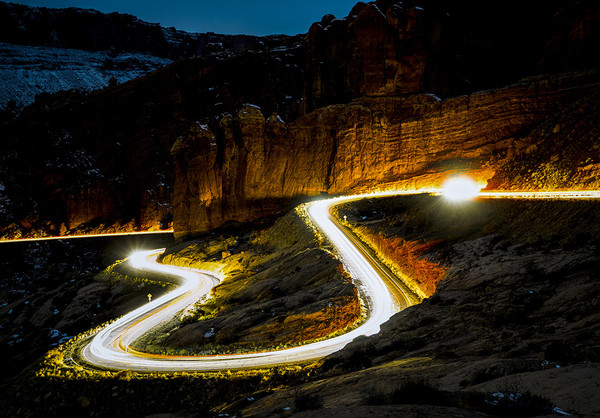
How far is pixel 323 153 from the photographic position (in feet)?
139

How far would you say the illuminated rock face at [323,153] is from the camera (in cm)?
3709

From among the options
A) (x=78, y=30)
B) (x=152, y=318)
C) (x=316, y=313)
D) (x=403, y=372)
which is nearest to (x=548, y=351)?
(x=403, y=372)

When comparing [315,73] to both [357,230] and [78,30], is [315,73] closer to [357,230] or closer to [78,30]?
[357,230]

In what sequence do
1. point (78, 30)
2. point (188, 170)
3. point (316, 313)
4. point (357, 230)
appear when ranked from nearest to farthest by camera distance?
point (316, 313)
point (357, 230)
point (188, 170)
point (78, 30)

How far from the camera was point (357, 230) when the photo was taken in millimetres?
29750

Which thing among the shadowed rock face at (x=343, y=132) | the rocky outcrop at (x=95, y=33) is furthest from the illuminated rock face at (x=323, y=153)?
the rocky outcrop at (x=95, y=33)

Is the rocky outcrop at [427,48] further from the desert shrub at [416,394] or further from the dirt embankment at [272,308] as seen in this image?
the desert shrub at [416,394]

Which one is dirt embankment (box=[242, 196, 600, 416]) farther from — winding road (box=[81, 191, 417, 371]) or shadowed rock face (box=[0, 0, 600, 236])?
shadowed rock face (box=[0, 0, 600, 236])

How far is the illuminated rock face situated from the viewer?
37094 millimetres

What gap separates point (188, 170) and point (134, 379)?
112ft

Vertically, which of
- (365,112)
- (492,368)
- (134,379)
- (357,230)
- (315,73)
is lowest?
(134,379)

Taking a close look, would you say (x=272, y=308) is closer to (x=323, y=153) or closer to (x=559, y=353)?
(x=559, y=353)

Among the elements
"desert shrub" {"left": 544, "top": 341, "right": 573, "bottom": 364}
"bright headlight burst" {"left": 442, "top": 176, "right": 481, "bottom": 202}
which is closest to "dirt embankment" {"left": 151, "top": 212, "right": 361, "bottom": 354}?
"desert shrub" {"left": 544, "top": 341, "right": 573, "bottom": 364}

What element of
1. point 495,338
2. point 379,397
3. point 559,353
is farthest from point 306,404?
point 495,338
